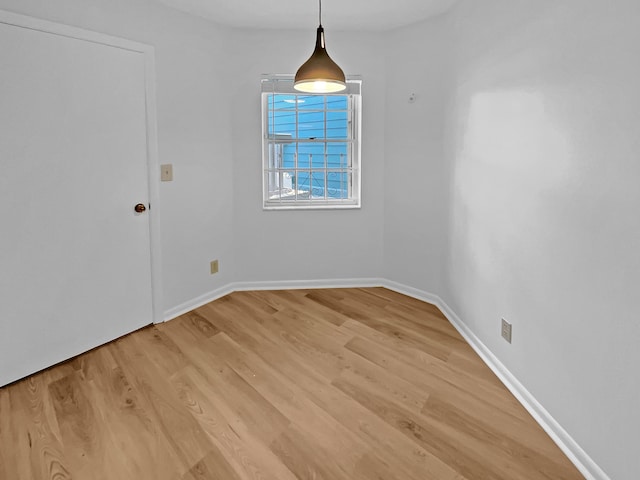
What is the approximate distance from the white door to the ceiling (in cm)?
75

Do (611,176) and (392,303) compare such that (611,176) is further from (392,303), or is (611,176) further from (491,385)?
(392,303)

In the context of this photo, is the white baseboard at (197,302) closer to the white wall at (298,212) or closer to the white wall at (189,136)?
the white wall at (189,136)

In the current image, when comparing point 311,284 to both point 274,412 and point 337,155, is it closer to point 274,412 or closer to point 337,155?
point 337,155

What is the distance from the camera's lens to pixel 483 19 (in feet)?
8.20

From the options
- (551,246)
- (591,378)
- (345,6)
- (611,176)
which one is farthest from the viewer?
(345,6)

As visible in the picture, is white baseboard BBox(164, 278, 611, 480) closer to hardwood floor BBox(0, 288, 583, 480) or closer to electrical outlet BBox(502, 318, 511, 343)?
hardwood floor BBox(0, 288, 583, 480)

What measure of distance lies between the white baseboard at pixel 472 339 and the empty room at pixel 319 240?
0.05ft

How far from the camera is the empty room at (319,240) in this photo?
5.29 ft

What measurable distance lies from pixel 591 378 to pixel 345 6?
2.90 metres

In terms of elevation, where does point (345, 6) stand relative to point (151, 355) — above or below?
above

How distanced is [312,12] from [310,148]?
46.0 inches

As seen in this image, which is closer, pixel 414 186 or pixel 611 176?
pixel 611 176

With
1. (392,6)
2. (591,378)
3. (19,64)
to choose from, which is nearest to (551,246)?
(591,378)

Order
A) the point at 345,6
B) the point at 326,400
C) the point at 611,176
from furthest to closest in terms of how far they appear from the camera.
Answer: the point at 345,6 → the point at 326,400 → the point at 611,176
